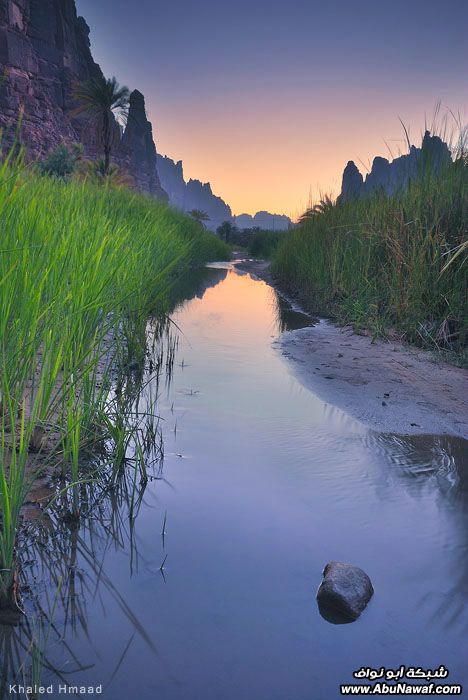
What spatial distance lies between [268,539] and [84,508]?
82cm

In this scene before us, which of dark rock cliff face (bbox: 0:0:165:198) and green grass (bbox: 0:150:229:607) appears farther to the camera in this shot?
dark rock cliff face (bbox: 0:0:165:198)

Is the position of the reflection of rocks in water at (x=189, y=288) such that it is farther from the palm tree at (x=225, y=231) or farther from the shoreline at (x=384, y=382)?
the palm tree at (x=225, y=231)

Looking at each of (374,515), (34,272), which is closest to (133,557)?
(374,515)

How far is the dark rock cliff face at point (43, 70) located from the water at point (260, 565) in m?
36.0

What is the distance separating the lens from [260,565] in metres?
1.92

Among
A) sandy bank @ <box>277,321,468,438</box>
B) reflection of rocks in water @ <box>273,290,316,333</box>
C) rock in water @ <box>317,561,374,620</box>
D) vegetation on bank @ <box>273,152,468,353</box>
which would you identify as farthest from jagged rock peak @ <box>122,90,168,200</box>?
rock in water @ <box>317,561,374,620</box>

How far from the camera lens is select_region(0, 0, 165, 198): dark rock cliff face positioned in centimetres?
4350

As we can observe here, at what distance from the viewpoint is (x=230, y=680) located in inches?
55.2

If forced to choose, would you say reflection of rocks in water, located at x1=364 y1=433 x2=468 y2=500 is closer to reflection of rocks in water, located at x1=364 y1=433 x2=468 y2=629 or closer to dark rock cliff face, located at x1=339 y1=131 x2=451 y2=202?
reflection of rocks in water, located at x1=364 y1=433 x2=468 y2=629

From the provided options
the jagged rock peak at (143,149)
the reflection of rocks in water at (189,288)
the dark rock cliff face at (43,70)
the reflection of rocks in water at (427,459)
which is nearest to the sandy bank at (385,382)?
the reflection of rocks in water at (427,459)

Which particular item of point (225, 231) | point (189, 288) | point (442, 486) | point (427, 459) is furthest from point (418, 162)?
point (225, 231)

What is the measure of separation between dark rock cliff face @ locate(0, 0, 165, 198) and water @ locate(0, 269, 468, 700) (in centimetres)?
3600

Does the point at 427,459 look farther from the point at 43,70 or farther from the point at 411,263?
the point at 43,70

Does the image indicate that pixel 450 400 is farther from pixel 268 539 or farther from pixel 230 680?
pixel 230 680
